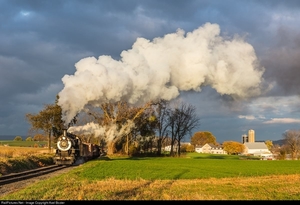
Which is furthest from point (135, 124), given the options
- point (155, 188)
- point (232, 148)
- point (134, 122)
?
point (232, 148)

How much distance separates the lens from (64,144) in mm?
44625

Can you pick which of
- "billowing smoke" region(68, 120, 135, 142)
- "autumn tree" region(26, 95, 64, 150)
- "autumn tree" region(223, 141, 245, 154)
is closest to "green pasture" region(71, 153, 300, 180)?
"billowing smoke" region(68, 120, 135, 142)

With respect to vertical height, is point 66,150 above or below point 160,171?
above

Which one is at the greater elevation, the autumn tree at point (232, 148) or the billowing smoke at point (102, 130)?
the billowing smoke at point (102, 130)

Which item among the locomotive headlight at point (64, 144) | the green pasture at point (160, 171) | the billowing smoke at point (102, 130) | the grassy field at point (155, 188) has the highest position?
the billowing smoke at point (102, 130)

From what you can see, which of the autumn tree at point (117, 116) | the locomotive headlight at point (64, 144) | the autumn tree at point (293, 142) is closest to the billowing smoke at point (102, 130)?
the autumn tree at point (117, 116)

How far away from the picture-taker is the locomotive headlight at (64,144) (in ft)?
146

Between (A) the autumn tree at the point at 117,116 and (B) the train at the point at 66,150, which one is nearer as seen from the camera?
(B) the train at the point at 66,150

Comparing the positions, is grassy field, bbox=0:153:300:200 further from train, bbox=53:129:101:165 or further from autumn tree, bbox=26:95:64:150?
autumn tree, bbox=26:95:64:150

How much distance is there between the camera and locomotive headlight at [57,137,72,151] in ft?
146

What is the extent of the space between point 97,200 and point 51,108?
6468 centimetres

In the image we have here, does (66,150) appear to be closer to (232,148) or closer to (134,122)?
(134,122)

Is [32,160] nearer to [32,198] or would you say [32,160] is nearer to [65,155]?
[65,155]

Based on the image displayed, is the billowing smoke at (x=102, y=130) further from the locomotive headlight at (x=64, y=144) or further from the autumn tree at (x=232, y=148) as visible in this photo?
the autumn tree at (x=232, y=148)
